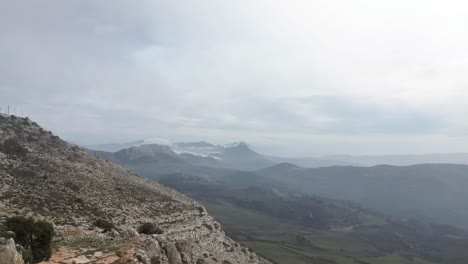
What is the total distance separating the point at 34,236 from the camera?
3603 centimetres

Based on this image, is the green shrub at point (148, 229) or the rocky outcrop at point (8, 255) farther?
the green shrub at point (148, 229)

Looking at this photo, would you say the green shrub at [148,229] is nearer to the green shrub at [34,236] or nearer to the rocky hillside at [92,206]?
the rocky hillside at [92,206]

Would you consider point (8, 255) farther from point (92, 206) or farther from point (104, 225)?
point (92, 206)

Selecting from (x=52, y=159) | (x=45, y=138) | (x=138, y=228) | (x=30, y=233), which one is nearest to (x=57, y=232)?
(x=30, y=233)

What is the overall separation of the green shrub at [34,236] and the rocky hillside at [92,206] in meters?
1.55

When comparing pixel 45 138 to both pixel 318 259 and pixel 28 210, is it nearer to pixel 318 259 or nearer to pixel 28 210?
pixel 28 210

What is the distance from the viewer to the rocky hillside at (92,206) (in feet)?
143

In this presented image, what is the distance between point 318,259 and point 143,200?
12771 cm

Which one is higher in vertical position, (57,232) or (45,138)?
(45,138)

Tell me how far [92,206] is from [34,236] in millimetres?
33368

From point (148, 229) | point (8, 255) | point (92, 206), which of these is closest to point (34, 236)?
point (8, 255)

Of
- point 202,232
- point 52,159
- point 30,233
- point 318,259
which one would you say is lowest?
point 318,259

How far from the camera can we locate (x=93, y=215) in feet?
211

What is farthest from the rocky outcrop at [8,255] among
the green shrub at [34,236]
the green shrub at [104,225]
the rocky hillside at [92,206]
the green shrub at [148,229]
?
the green shrub at [148,229]
